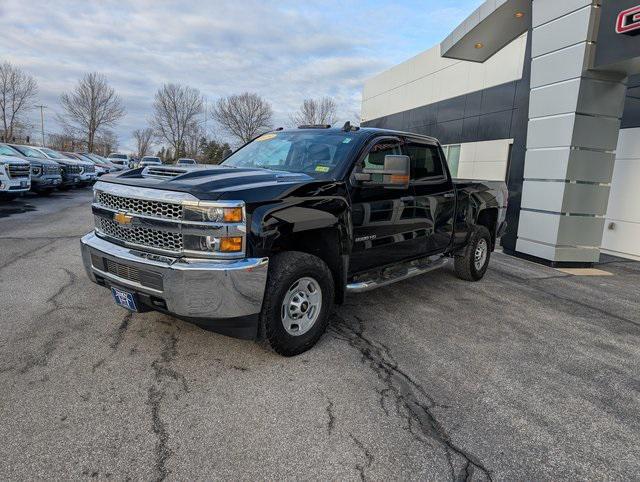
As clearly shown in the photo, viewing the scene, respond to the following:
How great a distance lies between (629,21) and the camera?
6469 millimetres

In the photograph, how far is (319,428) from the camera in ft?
8.54

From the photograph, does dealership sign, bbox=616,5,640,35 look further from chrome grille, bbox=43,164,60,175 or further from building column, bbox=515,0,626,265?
chrome grille, bbox=43,164,60,175

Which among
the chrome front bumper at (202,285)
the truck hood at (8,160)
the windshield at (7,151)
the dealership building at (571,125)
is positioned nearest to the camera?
the chrome front bumper at (202,285)

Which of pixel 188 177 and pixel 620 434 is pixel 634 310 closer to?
pixel 620 434

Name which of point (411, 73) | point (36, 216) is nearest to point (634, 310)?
point (36, 216)

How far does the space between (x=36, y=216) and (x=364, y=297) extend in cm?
923

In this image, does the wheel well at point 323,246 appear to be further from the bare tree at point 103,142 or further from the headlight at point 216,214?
the bare tree at point 103,142

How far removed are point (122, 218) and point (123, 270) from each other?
0.42 metres

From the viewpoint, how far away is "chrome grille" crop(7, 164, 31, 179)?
11711 mm

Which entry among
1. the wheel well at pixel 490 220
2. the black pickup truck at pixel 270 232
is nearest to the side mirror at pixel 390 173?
the black pickup truck at pixel 270 232

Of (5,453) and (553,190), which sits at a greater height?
(553,190)

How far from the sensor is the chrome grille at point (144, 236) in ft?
10.1

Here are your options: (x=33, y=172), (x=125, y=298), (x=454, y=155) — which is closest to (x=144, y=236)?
(x=125, y=298)

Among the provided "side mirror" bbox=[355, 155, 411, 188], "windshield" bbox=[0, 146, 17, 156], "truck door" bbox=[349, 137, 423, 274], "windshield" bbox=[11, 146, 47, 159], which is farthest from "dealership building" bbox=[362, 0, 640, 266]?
"windshield" bbox=[11, 146, 47, 159]
